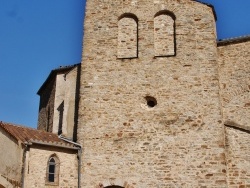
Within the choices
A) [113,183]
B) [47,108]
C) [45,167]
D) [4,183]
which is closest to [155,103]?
[113,183]

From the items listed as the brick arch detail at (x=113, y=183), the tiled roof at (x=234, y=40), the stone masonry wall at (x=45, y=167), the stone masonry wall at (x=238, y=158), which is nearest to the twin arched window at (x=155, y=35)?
the tiled roof at (x=234, y=40)

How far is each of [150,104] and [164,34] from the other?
2.93 meters

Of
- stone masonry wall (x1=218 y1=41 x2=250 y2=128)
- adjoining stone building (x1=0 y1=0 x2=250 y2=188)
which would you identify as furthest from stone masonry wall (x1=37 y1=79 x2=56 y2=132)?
stone masonry wall (x1=218 y1=41 x2=250 y2=128)

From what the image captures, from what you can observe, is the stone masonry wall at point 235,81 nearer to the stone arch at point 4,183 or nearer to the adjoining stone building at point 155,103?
the adjoining stone building at point 155,103

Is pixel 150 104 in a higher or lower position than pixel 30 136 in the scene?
higher

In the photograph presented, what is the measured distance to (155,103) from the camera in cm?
1475

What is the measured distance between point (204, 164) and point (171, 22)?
5783 mm

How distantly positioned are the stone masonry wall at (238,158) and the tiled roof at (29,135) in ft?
18.5

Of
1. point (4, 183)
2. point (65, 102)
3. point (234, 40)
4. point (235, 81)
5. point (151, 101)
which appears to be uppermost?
point (234, 40)

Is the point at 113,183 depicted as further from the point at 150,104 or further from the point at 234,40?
the point at 234,40

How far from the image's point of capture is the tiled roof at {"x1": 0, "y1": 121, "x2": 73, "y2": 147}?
13.8m

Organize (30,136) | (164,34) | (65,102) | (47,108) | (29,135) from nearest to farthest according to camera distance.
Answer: (30,136) → (29,135) → (164,34) → (65,102) → (47,108)

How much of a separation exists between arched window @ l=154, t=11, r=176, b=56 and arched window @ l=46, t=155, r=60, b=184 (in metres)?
5.52

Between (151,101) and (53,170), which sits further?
(151,101)
